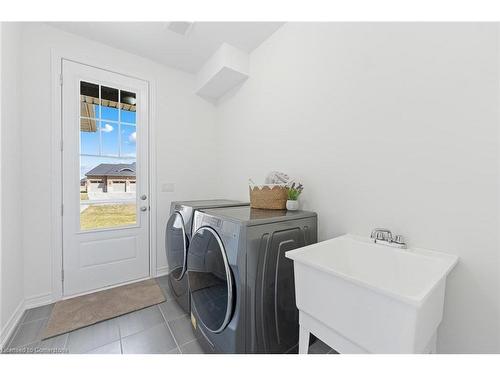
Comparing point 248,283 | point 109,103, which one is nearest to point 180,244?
point 248,283

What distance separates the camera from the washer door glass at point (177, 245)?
67.1 inches

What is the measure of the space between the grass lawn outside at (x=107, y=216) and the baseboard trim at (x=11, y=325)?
0.72 meters

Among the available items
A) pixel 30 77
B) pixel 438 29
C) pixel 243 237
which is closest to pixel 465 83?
pixel 438 29

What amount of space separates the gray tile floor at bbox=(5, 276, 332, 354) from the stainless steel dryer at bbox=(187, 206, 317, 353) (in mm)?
205

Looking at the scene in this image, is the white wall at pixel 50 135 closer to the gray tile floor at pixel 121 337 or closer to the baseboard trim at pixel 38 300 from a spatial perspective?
the baseboard trim at pixel 38 300

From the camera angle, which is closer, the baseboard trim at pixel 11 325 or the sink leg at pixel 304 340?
the sink leg at pixel 304 340

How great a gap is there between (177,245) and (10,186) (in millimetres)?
1264

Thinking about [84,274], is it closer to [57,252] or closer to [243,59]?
[57,252]

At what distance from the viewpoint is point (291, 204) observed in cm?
154

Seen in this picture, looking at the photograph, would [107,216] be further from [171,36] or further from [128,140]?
[171,36]

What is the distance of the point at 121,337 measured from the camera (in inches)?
58.2

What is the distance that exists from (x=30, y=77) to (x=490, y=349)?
3456 millimetres

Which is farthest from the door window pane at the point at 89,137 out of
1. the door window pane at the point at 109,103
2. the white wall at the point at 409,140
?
the white wall at the point at 409,140

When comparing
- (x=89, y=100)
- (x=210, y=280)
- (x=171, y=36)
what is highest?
(x=171, y=36)
